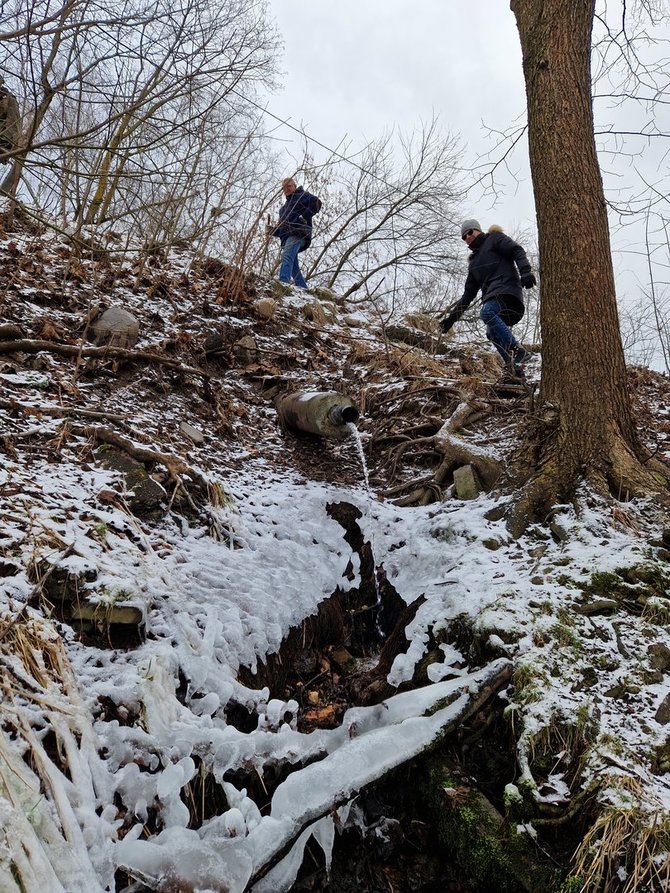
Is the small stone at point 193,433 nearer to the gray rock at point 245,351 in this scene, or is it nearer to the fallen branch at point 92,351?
the fallen branch at point 92,351

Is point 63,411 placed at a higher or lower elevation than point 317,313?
lower

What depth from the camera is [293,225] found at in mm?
7945

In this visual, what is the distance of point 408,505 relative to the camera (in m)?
4.29

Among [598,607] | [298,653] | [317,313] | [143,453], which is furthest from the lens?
[317,313]

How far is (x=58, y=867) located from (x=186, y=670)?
0.94 meters

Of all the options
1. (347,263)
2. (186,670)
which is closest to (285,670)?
(186,670)

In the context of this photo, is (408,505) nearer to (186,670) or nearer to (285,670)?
(285,670)

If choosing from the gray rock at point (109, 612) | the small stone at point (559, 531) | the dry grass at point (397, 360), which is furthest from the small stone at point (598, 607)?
the dry grass at point (397, 360)

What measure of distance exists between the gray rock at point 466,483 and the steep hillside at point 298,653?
0.23 ft

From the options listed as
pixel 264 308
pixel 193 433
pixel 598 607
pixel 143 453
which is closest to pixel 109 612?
pixel 143 453

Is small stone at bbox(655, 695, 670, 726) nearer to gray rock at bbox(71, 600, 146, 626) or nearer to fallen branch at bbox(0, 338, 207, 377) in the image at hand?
gray rock at bbox(71, 600, 146, 626)

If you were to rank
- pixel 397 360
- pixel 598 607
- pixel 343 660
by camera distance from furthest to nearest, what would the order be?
pixel 397 360 → pixel 343 660 → pixel 598 607

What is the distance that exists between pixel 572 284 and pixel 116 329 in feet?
12.3

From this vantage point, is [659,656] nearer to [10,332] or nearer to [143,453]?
[143,453]
